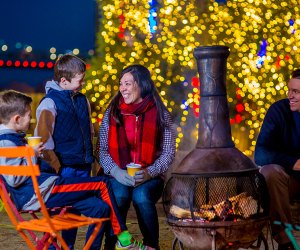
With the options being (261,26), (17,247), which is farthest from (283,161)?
(261,26)

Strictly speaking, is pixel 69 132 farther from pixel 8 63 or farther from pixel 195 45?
pixel 8 63

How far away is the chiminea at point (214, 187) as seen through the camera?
457cm

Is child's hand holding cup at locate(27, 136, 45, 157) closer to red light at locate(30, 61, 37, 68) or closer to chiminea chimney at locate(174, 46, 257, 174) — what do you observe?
chiminea chimney at locate(174, 46, 257, 174)

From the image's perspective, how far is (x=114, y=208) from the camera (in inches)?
180

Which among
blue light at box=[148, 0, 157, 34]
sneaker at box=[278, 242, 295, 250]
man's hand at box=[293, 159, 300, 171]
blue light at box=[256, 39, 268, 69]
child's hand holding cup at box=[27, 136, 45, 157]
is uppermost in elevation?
blue light at box=[148, 0, 157, 34]

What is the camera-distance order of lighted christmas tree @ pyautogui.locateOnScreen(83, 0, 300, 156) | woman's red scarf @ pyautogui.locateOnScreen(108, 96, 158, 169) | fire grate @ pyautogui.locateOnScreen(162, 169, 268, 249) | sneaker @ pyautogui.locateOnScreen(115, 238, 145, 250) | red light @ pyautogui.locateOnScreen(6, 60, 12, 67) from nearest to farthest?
fire grate @ pyautogui.locateOnScreen(162, 169, 268, 249)
sneaker @ pyautogui.locateOnScreen(115, 238, 145, 250)
woman's red scarf @ pyautogui.locateOnScreen(108, 96, 158, 169)
lighted christmas tree @ pyautogui.locateOnScreen(83, 0, 300, 156)
red light @ pyautogui.locateOnScreen(6, 60, 12, 67)

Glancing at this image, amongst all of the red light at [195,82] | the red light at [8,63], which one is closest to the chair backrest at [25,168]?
the red light at [195,82]

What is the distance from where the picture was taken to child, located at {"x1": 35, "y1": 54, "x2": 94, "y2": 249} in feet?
16.1

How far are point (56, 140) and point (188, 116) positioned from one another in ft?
16.1

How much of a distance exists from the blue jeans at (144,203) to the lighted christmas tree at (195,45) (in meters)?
4.29

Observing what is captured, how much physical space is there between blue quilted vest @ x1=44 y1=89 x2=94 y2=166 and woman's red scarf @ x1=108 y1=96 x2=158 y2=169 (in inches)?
7.7

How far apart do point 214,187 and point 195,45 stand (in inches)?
187

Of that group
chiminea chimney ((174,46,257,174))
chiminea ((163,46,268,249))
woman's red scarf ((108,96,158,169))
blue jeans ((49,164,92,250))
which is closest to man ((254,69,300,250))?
chiminea ((163,46,268,249))

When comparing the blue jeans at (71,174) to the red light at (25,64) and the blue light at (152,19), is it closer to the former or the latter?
the blue light at (152,19)
